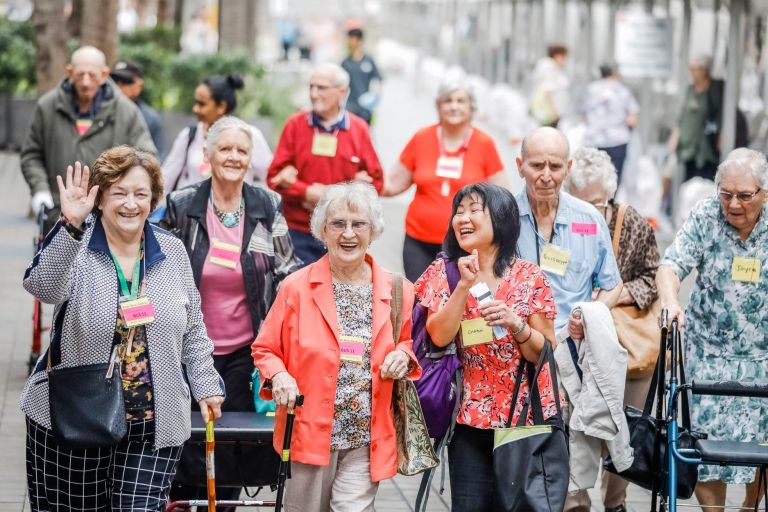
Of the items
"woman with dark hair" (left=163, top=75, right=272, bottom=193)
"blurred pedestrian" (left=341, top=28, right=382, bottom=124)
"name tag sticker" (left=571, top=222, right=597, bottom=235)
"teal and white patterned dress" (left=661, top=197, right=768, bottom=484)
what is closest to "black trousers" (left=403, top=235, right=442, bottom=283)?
"woman with dark hair" (left=163, top=75, right=272, bottom=193)

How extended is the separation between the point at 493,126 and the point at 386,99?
10257 mm

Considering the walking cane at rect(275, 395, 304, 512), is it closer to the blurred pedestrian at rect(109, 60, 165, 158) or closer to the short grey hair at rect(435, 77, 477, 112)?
the short grey hair at rect(435, 77, 477, 112)

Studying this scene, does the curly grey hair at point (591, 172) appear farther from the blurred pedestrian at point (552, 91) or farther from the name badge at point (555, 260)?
the blurred pedestrian at point (552, 91)

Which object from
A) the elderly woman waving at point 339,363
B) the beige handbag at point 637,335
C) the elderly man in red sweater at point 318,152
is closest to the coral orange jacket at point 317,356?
the elderly woman waving at point 339,363

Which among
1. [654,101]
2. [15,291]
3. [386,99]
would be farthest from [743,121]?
→ [386,99]

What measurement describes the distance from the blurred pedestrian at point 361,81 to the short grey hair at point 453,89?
35.1 ft

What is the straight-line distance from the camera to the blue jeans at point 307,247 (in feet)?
27.5

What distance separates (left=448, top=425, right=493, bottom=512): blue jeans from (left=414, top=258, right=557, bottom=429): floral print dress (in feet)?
0.26

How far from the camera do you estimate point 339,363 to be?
5.07 metres

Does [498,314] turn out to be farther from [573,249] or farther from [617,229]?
[617,229]

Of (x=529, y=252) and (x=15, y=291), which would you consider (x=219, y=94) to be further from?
(x=15, y=291)

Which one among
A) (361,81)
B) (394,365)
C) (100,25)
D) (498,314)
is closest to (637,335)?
(498,314)

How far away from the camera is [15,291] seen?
12156 mm

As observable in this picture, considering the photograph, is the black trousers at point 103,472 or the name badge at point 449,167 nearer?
the black trousers at point 103,472
